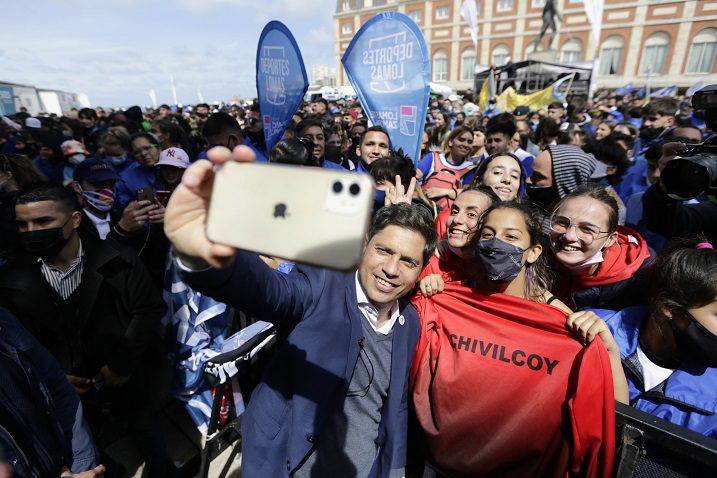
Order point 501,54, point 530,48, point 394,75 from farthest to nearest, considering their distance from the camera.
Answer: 1. point 501,54
2. point 530,48
3. point 394,75

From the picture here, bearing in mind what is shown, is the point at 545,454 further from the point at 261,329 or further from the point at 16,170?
the point at 16,170

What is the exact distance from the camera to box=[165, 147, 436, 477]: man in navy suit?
1359 millimetres

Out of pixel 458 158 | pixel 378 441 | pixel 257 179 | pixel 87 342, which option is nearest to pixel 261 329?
pixel 378 441

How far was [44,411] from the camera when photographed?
1.38 metres

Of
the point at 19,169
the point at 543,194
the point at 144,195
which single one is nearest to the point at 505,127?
the point at 543,194

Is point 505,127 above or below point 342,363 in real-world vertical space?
above

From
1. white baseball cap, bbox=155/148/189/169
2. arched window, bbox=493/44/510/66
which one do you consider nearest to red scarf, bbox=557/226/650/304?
white baseball cap, bbox=155/148/189/169

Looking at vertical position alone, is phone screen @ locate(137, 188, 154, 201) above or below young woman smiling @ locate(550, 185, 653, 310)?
above

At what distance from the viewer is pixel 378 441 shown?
1.63 m

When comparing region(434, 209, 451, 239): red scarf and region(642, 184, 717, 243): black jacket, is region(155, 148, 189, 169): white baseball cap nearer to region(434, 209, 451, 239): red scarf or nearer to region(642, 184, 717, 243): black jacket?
region(434, 209, 451, 239): red scarf

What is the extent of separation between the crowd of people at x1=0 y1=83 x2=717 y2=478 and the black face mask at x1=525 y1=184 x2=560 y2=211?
0.60 metres

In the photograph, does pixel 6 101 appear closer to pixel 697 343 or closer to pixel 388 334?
pixel 388 334

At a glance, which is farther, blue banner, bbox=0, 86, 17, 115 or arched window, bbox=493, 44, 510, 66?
arched window, bbox=493, 44, 510, 66

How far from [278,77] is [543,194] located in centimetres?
297
